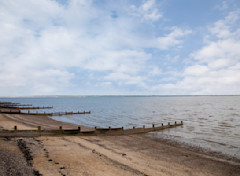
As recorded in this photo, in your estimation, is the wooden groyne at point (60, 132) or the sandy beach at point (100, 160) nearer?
the sandy beach at point (100, 160)

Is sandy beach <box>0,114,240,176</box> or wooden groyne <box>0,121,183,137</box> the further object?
wooden groyne <box>0,121,183,137</box>

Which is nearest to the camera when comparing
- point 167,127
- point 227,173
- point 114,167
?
point 114,167

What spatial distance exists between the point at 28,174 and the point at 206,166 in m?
15.9

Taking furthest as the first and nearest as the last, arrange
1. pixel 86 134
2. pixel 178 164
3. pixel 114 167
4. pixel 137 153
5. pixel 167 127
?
pixel 167 127 < pixel 86 134 < pixel 137 153 < pixel 178 164 < pixel 114 167

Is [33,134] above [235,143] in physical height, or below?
above

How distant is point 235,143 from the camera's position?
88.2 feet

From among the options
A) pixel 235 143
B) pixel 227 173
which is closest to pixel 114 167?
pixel 227 173

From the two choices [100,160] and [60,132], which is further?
[60,132]

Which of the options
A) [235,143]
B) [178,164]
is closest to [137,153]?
[178,164]

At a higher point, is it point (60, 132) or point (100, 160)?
point (60, 132)

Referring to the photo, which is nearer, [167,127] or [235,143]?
[235,143]

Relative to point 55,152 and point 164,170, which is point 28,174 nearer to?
point 55,152

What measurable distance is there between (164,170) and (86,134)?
49.3ft

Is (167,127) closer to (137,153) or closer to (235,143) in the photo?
(235,143)
